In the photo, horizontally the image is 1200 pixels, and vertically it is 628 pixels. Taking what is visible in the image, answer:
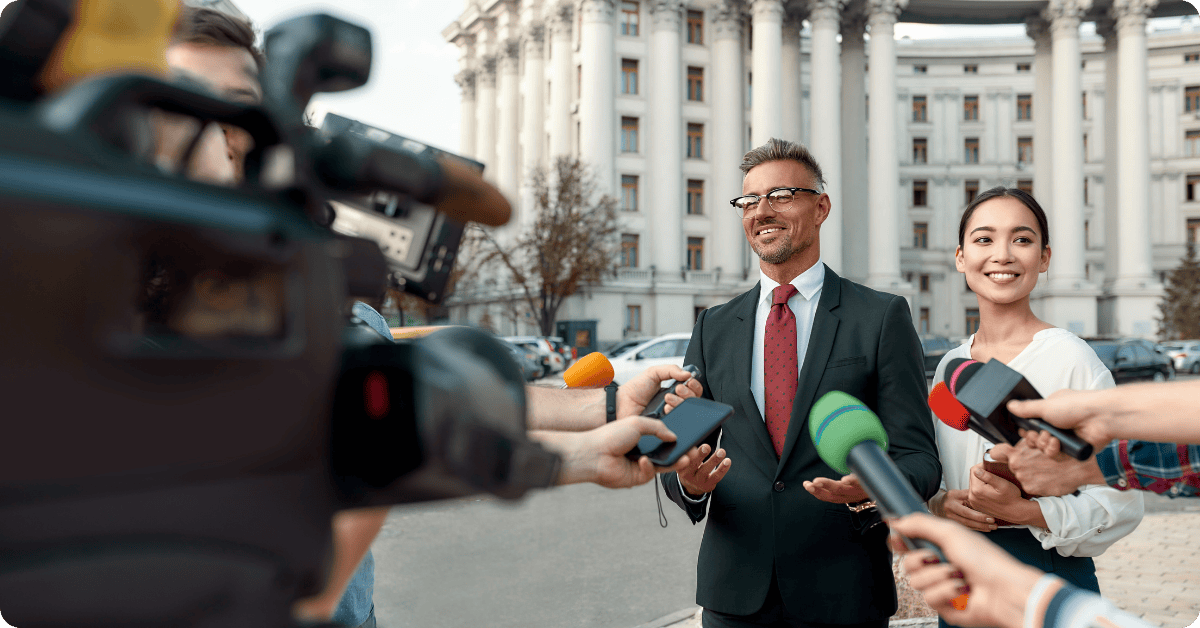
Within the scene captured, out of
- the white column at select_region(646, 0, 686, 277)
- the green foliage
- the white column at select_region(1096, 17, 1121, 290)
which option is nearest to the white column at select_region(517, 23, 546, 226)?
the white column at select_region(646, 0, 686, 277)

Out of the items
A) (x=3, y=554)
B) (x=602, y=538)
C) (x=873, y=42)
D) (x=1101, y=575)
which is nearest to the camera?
(x=3, y=554)

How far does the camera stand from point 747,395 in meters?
3.18

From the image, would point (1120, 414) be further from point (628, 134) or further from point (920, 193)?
point (920, 193)

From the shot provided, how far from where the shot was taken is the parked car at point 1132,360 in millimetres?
26016

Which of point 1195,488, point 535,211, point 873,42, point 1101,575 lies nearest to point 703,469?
point 1195,488

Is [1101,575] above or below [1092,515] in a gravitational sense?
below

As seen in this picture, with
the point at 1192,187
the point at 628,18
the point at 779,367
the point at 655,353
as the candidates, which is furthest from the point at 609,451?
the point at 1192,187

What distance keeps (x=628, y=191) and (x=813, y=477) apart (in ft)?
128

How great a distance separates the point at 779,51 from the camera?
136 feet

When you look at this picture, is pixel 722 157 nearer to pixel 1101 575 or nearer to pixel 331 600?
pixel 1101 575

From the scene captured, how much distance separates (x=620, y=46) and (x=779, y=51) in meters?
7.94

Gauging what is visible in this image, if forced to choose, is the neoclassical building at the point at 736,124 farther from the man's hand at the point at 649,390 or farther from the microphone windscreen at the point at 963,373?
the microphone windscreen at the point at 963,373

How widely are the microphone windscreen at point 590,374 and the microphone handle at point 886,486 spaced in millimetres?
675

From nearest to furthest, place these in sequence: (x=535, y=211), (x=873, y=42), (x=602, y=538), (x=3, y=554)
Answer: (x=3, y=554)
(x=602, y=538)
(x=535, y=211)
(x=873, y=42)
